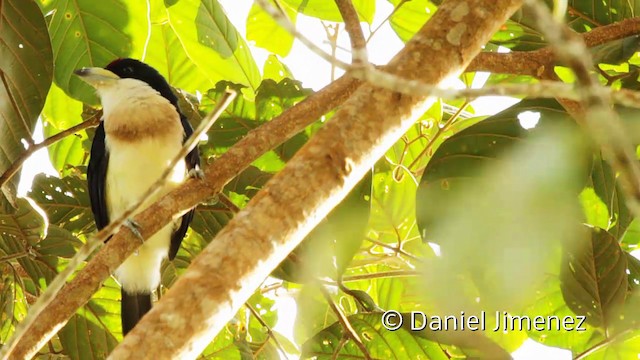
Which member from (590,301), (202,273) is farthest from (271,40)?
(202,273)

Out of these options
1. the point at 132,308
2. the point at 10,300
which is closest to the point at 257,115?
the point at 132,308

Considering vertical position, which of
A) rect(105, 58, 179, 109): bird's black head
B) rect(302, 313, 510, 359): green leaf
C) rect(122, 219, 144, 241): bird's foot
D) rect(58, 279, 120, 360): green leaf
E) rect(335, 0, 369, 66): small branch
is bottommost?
rect(58, 279, 120, 360): green leaf

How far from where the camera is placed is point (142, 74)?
313 centimetres

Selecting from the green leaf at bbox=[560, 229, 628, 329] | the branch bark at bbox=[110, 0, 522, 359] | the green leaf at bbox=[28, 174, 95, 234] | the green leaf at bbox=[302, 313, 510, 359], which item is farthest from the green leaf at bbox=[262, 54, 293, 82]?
Result: the branch bark at bbox=[110, 0, 522, 359]

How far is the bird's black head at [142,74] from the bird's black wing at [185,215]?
0.12 meters

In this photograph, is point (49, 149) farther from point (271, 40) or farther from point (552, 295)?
point (552, 295)

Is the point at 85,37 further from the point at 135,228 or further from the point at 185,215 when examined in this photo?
the point at 135,228

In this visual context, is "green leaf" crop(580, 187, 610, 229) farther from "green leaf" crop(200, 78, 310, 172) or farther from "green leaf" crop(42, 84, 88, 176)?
"green leaf" crop(42, 84, 88, 176)

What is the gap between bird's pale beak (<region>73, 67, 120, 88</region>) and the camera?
2.79 metres

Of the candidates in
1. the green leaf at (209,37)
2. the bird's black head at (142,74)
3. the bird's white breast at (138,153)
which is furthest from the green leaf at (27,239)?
the green leaf at (209,37)

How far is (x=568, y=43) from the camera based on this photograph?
35.0 inches

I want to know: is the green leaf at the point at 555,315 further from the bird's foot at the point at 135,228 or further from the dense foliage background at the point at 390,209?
the bird's foot at the point at 135,228

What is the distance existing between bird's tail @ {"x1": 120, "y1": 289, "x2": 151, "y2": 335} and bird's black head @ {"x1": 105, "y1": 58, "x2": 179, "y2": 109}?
A: 670mm

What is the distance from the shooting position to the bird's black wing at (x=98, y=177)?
2891 millimetres
